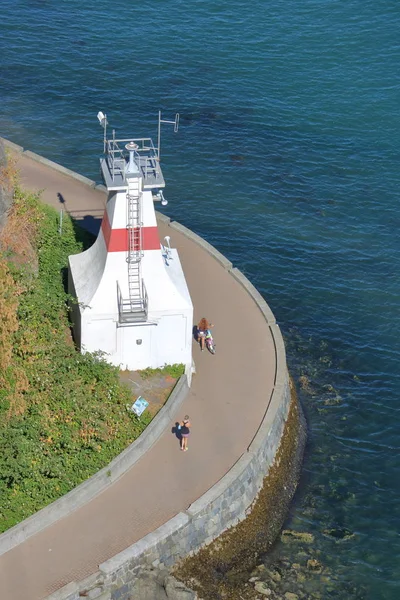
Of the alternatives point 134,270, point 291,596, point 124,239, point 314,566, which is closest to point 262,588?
point 291,596

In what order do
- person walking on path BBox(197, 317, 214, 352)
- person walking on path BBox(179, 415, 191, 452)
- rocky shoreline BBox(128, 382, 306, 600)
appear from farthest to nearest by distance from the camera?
person walking on path BBox(197, 317, 214, 352)
person walking on path BBox(179, 415, 191, 452)
rocky shoreline BBox(128, 382, 306, 600)

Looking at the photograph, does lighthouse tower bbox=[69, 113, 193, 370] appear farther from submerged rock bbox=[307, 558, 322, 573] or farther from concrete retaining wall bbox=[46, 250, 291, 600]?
submerged rock bbox=[307, 558, 322, 573]

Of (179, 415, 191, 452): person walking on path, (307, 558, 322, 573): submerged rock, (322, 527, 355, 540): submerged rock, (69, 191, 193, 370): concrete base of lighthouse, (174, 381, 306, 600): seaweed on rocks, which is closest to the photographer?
(174, 381, 306, 600): seaweed on rocks

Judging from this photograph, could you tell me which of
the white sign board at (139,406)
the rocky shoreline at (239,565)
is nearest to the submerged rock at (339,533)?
the rocky shoreline at (239,565)

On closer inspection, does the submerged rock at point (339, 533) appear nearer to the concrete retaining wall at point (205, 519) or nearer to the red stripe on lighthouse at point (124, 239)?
the concrete retaining wall at point (205, 519)

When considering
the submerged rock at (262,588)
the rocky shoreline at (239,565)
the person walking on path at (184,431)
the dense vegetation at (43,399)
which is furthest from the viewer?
the person walking on path at (184,431)

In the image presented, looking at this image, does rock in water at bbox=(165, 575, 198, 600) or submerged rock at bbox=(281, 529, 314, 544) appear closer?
rock in water at bbox=(165, 575, 198, 600)

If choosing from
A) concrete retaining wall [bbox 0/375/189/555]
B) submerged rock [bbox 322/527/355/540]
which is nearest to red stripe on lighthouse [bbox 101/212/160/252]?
concrete retaining wall [bbox 0/375/189/555]
